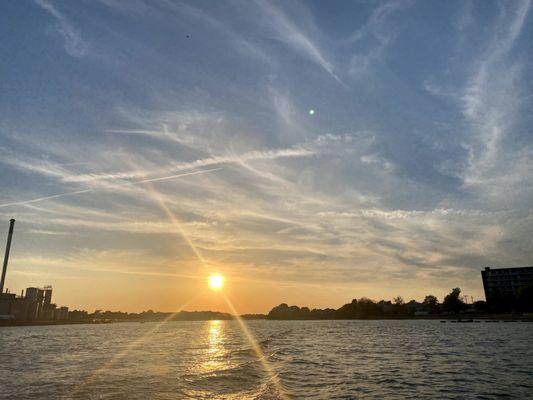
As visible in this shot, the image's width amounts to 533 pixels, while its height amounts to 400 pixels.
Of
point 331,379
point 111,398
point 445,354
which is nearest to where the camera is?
point 111,398

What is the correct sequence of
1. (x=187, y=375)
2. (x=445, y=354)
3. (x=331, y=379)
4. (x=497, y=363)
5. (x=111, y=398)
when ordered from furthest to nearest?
1. (x=445, y=354)
2. (x=497, y=363)
3. (x=187, y=375)
4. (x=331, y=379)
5. (x=111, y=398)

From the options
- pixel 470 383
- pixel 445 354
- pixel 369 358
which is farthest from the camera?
pixel 445 354

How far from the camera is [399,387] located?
104 feet

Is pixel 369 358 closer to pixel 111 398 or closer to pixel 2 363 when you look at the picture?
pixel 111 398

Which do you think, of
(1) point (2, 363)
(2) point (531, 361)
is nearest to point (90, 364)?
(1) point (2, 363)

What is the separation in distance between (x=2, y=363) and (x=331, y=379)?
1595 inches

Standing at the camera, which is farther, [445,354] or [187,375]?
[445,354]

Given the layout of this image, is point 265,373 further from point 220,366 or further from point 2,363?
point 2,363

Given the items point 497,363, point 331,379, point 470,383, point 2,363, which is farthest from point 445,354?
point 2,363

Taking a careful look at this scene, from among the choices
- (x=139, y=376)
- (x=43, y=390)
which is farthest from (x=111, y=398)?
(x=139, y=376)

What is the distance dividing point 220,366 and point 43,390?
2050 centimetres

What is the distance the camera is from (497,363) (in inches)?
1794

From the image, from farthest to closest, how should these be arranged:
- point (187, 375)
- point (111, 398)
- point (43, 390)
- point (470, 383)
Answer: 1. point (187, 375)
2. point (470, 383)
3. point (43, 390)
4. point (111, 398)

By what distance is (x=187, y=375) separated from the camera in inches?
1492
